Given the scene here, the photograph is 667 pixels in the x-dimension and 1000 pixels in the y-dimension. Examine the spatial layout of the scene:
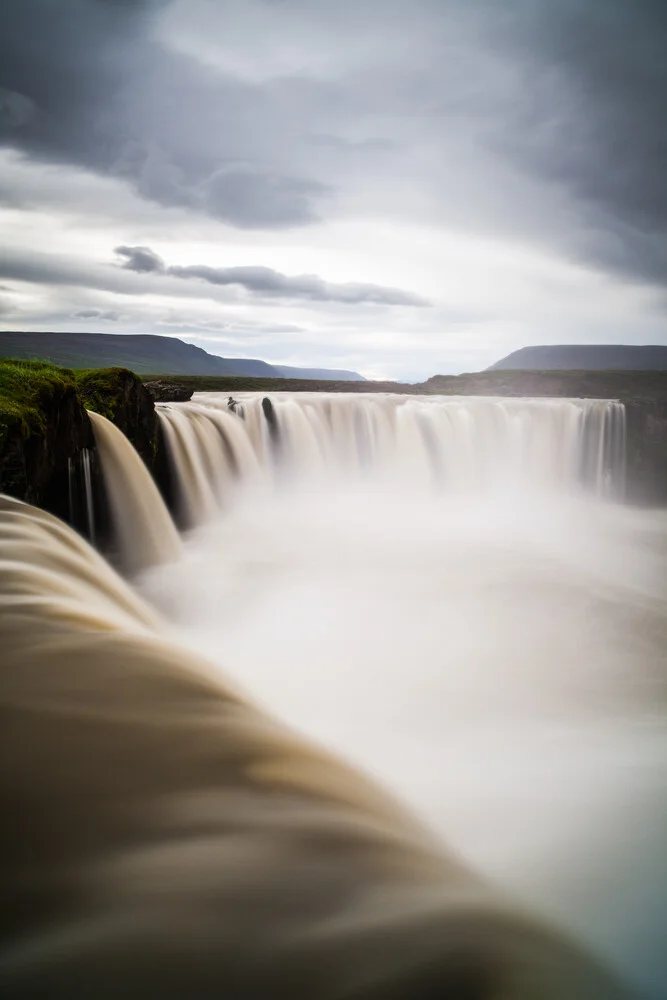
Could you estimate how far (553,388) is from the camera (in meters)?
42.6

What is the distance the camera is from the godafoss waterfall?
1.76 m

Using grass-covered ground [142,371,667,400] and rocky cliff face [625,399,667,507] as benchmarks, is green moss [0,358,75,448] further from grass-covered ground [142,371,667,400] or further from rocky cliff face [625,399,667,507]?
grass-covered ground [142,371,667,400]

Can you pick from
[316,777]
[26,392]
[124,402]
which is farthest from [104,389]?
[316,777]

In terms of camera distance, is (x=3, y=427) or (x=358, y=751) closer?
(x=358, y=751)

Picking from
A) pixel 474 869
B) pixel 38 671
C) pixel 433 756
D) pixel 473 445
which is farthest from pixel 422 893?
pixel 473 445

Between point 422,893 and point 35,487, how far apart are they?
6.80 metres

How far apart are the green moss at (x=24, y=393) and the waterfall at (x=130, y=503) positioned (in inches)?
64.4

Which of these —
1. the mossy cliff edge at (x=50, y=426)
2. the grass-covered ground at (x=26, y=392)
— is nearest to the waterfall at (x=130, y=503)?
the mossy cliff edge at (x=50, y=426)

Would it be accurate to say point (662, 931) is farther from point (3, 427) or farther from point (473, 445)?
point (473, 445)

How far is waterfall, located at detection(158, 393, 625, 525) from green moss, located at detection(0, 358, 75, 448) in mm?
4896

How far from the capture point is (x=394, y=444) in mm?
20344

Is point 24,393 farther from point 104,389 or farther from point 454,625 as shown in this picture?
point 454,625

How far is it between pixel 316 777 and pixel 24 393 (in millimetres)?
6727

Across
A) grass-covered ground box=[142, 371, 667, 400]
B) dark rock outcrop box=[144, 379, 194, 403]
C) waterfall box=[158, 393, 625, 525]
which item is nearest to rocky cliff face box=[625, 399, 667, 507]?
waterfall box=[158, 393, 625, 525]
